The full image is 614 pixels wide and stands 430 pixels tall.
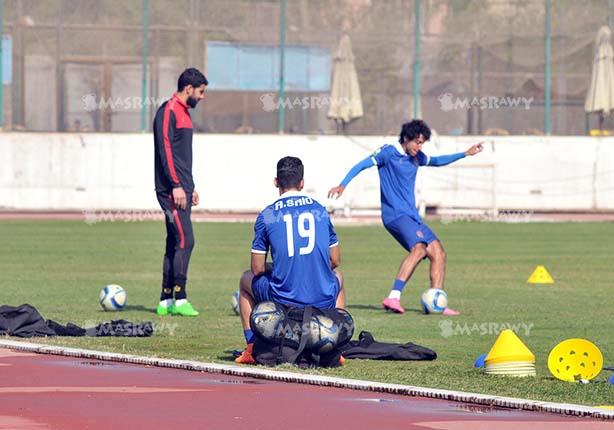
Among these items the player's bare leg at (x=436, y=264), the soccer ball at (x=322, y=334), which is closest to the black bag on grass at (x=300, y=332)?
the soccer ball at (x=322, y=334)

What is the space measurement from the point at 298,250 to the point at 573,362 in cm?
208

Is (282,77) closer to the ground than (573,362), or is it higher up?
higher up

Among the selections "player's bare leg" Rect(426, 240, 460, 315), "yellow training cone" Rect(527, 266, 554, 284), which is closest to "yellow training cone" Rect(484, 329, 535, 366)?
Answer: "player's bare leg" Rect(426, 240, 460, 315)

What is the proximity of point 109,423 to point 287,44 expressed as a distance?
3326 centimetres

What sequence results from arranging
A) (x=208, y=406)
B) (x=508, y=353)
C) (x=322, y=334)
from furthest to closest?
(x=322, y=334), (x=508, y=353), (x=208, y=406)

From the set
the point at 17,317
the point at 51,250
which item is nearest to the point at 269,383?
the point at 17,317

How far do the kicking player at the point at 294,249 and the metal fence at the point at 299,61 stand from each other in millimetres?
29048

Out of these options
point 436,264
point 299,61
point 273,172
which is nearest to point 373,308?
point 436,264

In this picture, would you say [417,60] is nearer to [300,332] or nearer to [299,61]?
[299,61]

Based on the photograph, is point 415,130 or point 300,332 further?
point 415,130

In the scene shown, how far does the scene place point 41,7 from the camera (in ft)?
131

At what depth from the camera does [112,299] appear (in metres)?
15.1

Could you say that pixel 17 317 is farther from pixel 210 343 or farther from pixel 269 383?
pixel 269 383

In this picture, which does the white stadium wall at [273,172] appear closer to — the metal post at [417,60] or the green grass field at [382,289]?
the metal post at [417,60]
